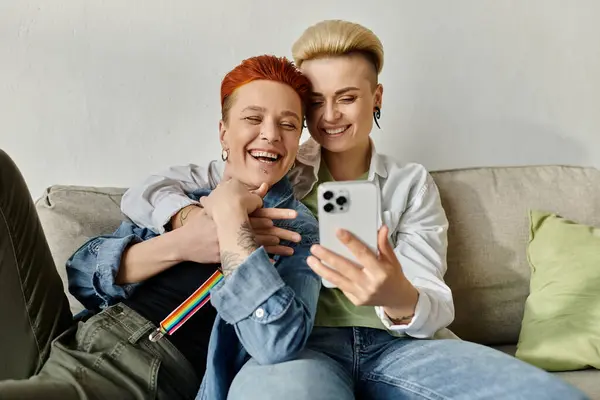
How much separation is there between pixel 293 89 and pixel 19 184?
54 centimetres

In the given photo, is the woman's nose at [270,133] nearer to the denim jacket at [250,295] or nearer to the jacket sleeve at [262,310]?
the denim jacket at [250,295]

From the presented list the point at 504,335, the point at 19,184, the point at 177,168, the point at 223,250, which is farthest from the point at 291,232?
the point at 504,335

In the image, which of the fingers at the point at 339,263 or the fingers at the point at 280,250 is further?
the fingers at the point at 280,250

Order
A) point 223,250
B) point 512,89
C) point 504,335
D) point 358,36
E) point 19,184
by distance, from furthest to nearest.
A: 1. point 512,89
2. point 504,335
3. point 358,36
4. point 19,184
5. point 223,250

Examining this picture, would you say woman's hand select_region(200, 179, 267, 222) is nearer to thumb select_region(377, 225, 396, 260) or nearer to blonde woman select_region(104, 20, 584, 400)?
blonde woman select_region(104, 20, 584, 400)

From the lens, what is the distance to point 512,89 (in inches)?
69.6

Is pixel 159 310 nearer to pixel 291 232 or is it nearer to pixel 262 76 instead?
pixel 291 232

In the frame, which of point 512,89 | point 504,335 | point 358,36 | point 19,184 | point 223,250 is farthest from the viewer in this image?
point 512,89

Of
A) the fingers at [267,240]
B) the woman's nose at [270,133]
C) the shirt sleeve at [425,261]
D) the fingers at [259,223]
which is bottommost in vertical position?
the shirt sleeve at [425,261]

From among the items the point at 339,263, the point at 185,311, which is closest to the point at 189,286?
the point at 185,311

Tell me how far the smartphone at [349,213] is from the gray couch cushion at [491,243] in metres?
0.65

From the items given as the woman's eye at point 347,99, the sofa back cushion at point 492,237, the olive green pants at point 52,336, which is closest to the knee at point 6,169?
the olive green pants at point 52,336

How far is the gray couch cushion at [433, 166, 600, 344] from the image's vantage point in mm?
1466

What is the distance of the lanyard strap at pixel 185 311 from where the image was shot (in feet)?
3.50
